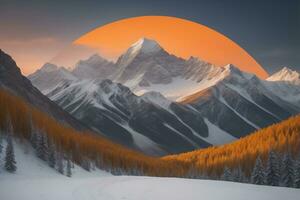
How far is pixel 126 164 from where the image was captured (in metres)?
142

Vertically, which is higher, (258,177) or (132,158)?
(132,158)

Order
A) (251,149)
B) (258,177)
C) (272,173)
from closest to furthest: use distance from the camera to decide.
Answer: (272,173) < (258,177) < (251,149)

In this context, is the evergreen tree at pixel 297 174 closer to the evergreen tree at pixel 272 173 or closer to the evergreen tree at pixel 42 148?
the evergreen tree at pixel 272 173

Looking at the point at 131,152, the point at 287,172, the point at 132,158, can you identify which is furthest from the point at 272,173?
the point at 131,152

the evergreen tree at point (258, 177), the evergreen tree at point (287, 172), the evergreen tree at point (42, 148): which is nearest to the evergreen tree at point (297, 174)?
the evergreen tree at point (287, 172)

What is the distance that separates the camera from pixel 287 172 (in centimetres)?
10138

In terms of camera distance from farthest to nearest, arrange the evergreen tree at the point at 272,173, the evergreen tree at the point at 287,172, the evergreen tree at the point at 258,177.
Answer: the evergreen tree at the point at 258,177 < the evergreen tree at the point at 287,172 < the evergreen tree at the point at 272,173

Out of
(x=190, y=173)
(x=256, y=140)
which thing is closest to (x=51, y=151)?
(x=190, y=173)

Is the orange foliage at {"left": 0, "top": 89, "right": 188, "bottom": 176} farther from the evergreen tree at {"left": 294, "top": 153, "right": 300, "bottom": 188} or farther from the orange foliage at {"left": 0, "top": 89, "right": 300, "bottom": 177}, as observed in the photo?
the evergreen tree at {"left": 294, "top": 153, "right": 300, "bottom": 188}

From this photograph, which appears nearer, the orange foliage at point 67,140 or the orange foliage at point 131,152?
the orange foliage at point 67,140

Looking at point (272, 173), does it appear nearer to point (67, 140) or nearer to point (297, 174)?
point (297, 174)

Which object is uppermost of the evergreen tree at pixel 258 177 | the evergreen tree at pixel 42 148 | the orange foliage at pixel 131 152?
the orange foliage at pixel 131 152

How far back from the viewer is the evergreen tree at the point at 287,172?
98.6 m

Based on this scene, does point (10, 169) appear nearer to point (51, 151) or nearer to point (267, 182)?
point (51, 151)
